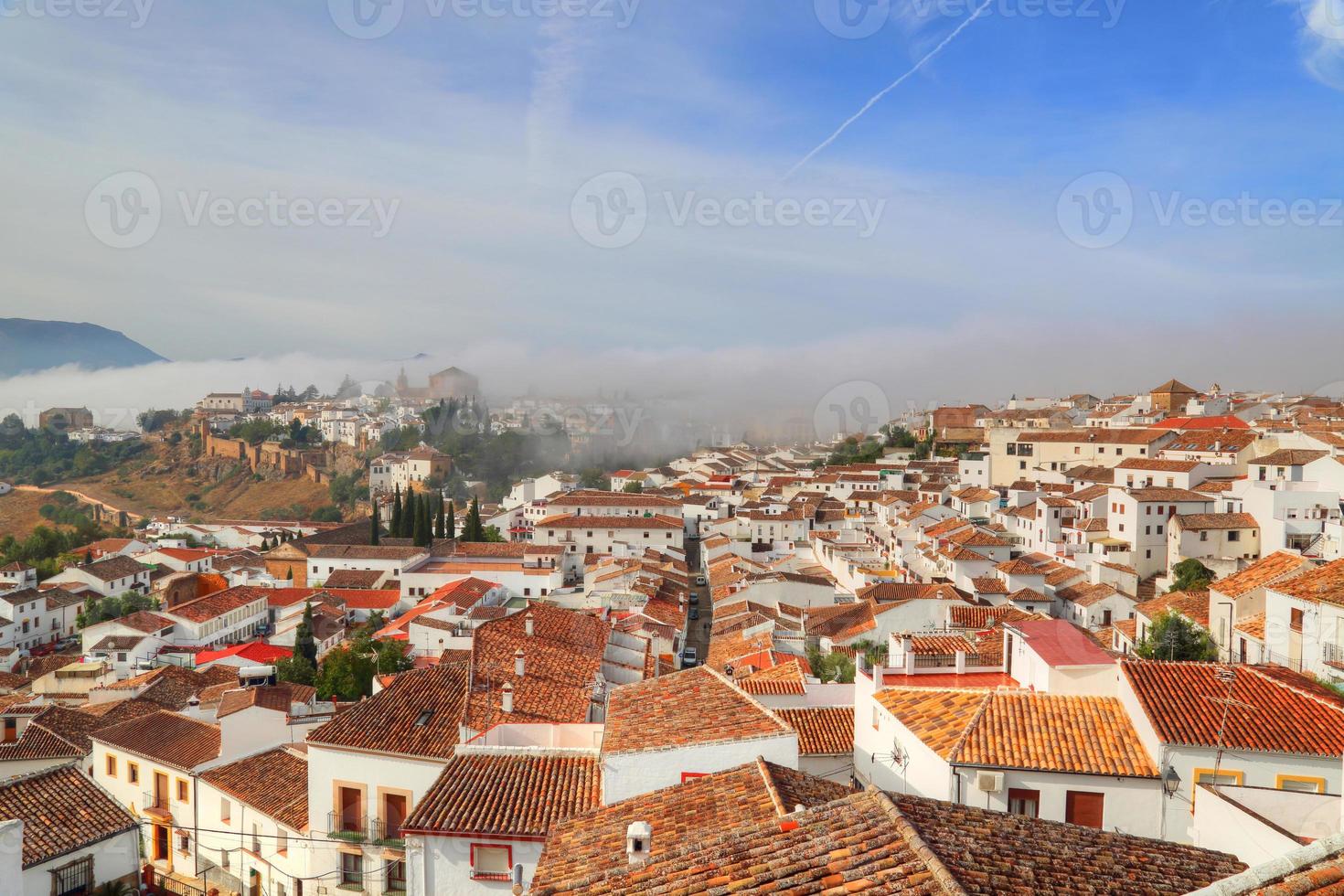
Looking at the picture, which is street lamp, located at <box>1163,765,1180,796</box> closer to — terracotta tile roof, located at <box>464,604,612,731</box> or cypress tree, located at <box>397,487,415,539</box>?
terracotta tile roof, located at <box>464,604,612,731</box>

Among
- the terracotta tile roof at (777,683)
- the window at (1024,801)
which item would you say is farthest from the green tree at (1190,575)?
the window at (1024,801)

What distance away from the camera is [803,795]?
6.96m

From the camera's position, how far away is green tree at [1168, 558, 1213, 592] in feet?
85.5

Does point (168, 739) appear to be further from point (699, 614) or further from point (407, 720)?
point (699, 614)

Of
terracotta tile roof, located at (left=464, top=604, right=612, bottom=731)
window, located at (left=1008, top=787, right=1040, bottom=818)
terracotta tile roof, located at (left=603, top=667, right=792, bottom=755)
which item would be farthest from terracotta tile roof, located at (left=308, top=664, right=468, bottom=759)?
window, located at (left=1008, top=787, right=1040, bottom=818)

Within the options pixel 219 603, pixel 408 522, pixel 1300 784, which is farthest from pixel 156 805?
pixel 408 522

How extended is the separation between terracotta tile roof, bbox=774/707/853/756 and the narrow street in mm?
12681

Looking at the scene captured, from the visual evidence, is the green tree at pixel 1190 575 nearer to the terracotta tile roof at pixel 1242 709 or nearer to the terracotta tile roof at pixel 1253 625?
the terracotta tile roof at pixel 1253 625

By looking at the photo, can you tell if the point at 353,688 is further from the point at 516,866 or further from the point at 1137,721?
the point at 1137,721

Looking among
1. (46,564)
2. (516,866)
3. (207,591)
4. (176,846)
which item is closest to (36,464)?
(46,564)

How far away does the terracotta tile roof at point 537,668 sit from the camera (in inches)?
442

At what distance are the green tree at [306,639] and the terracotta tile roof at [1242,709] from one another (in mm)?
24401

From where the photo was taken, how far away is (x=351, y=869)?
9.92 meters

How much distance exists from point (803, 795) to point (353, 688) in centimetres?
1597
